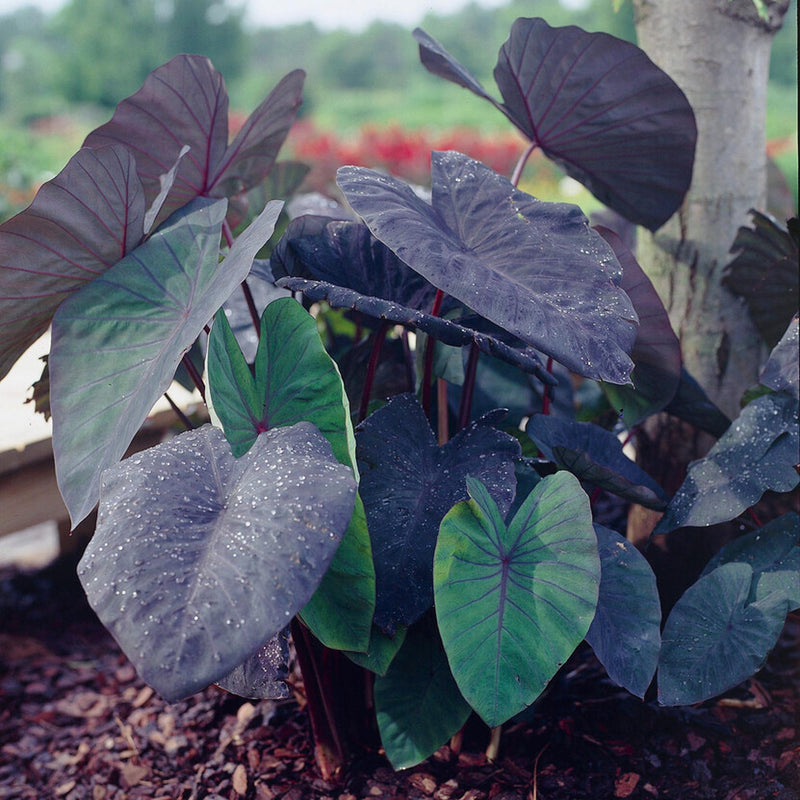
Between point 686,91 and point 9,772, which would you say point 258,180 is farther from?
point 9,772

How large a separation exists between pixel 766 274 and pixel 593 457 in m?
0.45

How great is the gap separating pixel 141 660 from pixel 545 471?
25.9 inches

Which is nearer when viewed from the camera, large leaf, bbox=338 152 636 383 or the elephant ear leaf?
large leaf, bbox=338 152 636 383

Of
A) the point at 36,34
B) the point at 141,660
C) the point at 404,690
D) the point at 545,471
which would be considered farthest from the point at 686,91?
the point at 36,34

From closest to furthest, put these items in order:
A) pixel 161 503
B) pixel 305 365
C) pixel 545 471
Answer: pixel 161 503
pixel 305 365
pixel 545 471

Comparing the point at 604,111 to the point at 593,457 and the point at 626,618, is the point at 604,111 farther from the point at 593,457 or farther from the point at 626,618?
the point at 626,618

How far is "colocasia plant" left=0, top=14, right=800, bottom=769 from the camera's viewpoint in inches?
25.9

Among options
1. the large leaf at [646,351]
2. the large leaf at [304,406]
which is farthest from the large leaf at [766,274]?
the large leaf at [304,406]

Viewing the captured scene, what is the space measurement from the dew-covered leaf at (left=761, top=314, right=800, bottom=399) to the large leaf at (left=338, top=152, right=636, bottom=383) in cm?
32

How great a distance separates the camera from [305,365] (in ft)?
2.63

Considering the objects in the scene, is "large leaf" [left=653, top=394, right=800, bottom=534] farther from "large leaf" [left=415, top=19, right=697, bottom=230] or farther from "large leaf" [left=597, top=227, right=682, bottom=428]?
"large leaf" [left=415, top=19, right=697, bottom=230]

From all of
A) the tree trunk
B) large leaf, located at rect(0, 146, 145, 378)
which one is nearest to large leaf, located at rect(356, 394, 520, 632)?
large leaf, located at rect(0, 146, 145, 378)

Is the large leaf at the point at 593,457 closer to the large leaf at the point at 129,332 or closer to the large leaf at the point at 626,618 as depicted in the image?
the large leaf at the point at 626,618

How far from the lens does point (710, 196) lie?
52.1 inches
